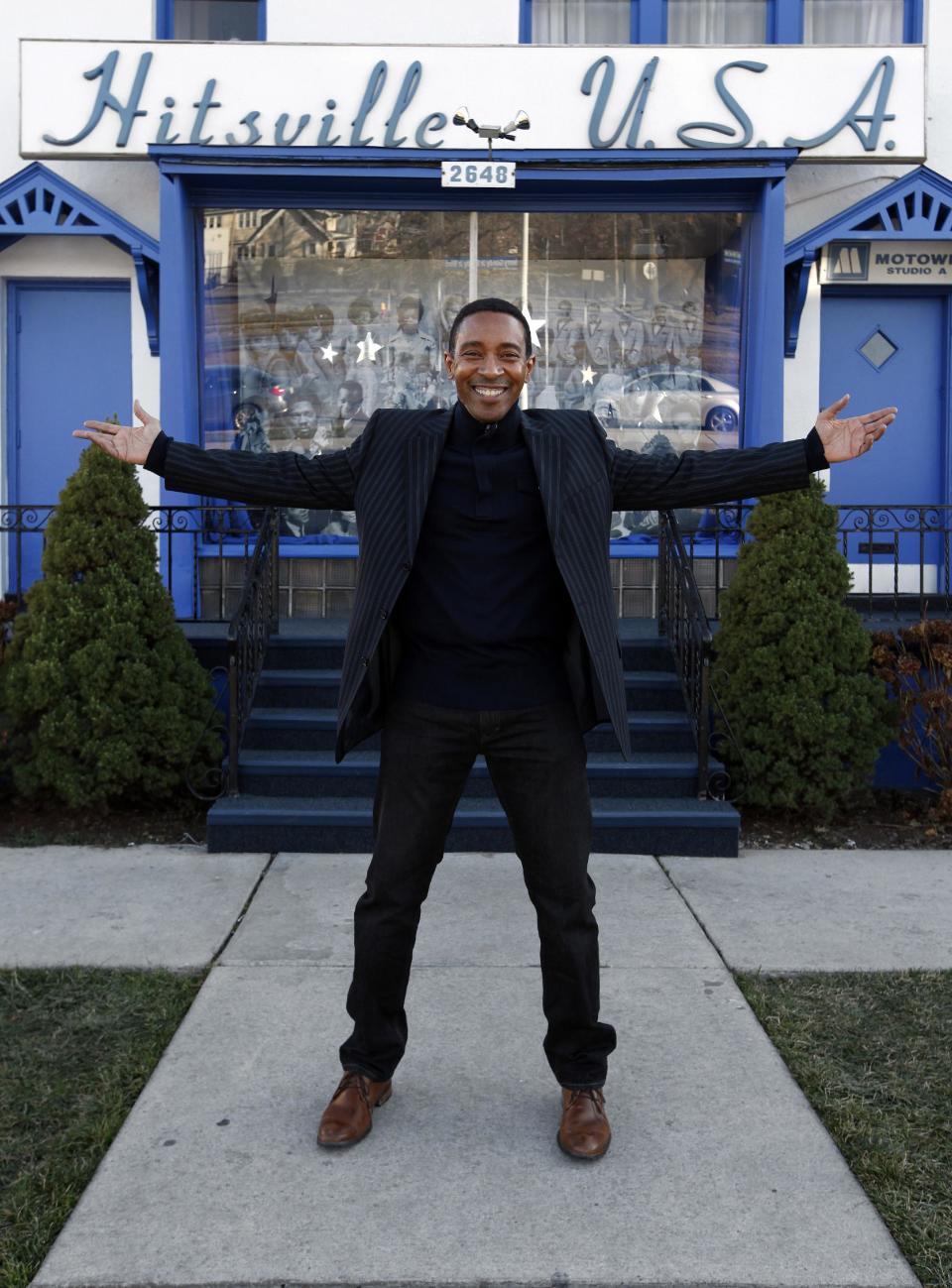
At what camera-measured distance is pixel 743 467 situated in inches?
133

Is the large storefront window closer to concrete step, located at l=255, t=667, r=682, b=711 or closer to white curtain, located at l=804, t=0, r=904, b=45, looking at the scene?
white curtain, located at l=804, t=0, r=904, b=45

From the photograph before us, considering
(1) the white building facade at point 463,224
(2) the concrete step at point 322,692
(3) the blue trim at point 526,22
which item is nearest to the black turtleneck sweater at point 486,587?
(2) the concrete step at point 322,692

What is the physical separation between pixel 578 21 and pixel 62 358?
4.49 m

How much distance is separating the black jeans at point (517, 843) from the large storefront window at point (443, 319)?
601 cm

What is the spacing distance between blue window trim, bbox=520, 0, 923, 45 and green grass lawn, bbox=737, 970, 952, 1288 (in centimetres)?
731

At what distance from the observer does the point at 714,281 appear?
9.39 m

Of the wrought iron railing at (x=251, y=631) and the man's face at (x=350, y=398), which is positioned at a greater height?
the man's face at (x=350, y=398)

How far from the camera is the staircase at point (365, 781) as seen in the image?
6332mm

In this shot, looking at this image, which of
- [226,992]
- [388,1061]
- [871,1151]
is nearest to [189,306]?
[226,992]

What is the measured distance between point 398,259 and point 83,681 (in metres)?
4.35

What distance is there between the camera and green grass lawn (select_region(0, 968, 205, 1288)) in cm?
314

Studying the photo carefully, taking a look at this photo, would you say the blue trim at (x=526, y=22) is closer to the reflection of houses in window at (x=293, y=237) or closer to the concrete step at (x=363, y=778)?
the reflection of houses in window at (x=293, y=237)

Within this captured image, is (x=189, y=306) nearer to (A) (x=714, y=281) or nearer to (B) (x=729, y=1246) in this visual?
(A) (x=714, y=281)

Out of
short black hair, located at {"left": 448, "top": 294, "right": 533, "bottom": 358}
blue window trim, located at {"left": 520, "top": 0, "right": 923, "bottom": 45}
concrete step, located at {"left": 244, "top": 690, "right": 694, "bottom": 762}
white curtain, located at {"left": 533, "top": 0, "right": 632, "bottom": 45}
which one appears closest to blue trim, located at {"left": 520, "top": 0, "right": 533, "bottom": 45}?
blue window trim, located at {"left": 520, "top": 0, "right": 923, "bottom": 45}
